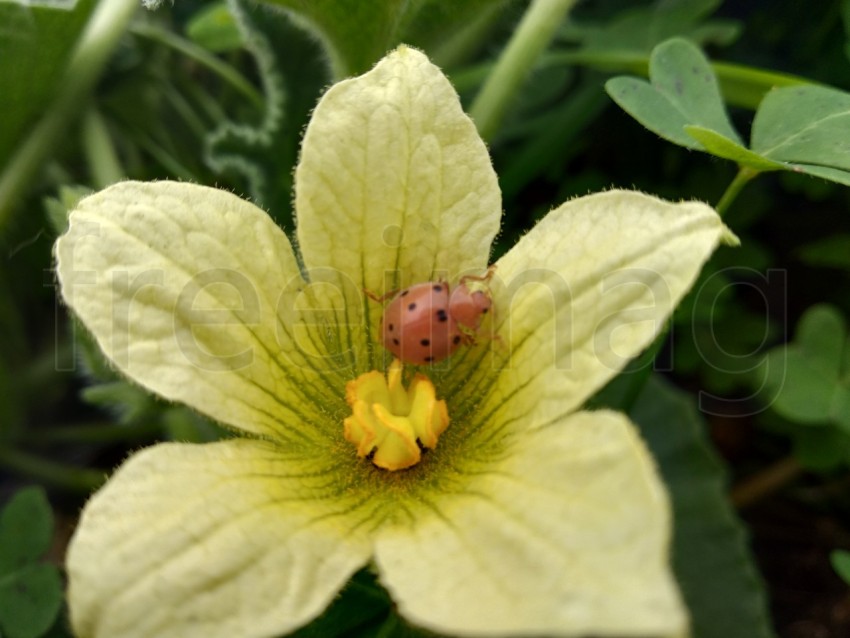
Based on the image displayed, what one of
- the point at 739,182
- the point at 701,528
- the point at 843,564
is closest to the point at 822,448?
the point at 701,528

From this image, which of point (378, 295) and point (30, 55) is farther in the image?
point (30, 55)

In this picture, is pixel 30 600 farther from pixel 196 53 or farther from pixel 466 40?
pixel 466 40

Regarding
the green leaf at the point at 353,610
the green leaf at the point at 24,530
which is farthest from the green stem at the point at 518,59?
the green leaf at the point at 24,530

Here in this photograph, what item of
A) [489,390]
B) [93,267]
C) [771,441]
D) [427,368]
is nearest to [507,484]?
[489,390]

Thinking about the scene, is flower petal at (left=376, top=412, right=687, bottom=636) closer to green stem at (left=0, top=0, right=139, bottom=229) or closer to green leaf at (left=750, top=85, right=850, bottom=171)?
green leaf at (left=750, top=85, right=850, bottom=171)

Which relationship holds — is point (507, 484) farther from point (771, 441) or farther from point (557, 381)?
point (771, 441)

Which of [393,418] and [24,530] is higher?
[393,418]

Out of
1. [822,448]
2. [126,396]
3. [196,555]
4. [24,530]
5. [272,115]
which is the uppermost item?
[272,115]
